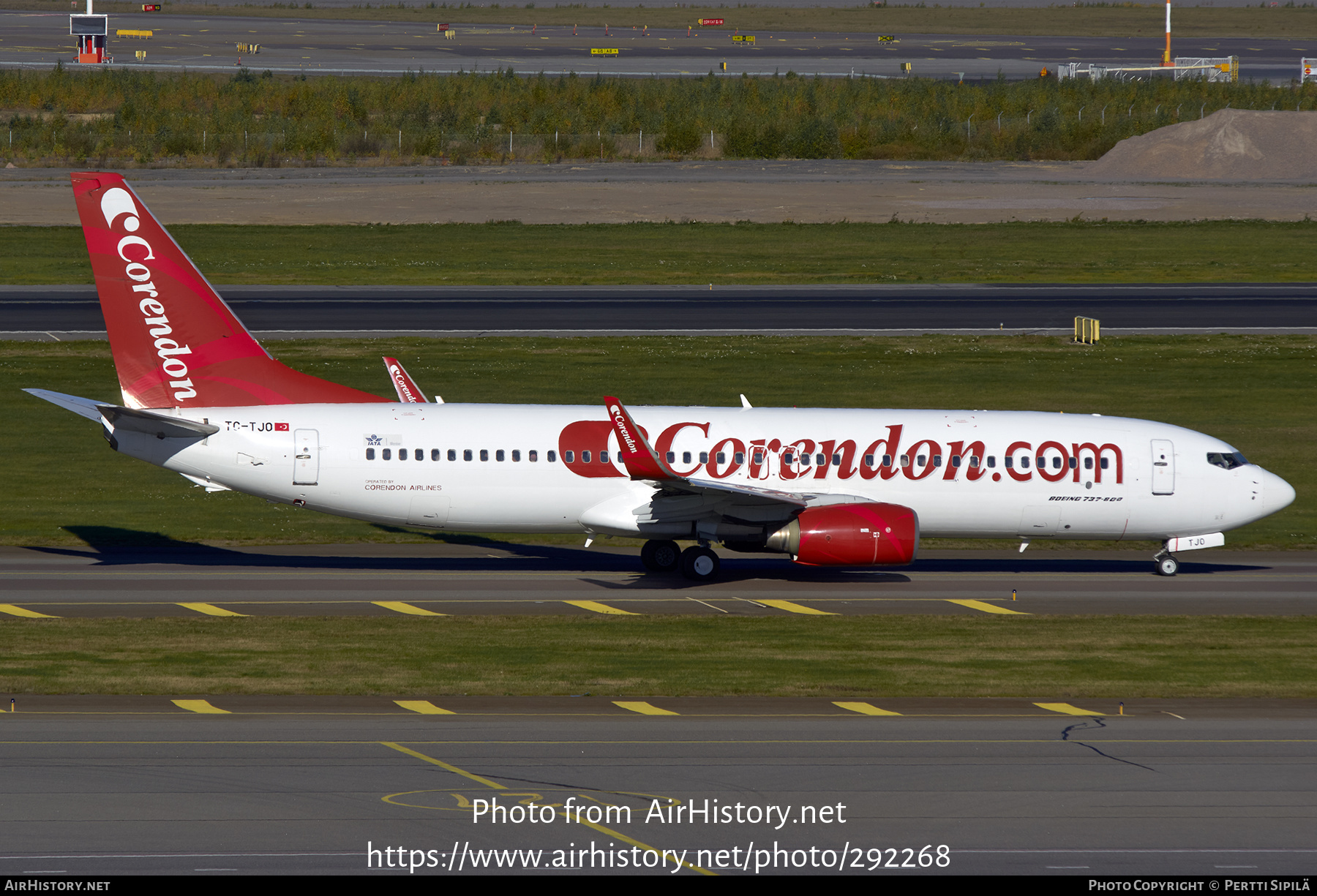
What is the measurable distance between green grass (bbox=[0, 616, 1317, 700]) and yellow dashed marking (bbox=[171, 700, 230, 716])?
1.63 feet

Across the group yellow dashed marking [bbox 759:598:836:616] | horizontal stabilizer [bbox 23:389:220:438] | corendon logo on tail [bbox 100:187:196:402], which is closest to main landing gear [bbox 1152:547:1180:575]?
yellow dashed marking [bbox 759:598:836:616]

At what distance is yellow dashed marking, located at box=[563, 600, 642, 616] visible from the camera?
30.5 metres

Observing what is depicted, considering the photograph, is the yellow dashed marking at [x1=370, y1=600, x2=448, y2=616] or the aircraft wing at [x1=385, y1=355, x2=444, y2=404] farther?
the aircraft wing at [x1=385, y1=355, x2=444, y2=404]

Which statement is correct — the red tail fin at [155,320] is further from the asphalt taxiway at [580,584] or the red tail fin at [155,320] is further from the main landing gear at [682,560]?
the main landing gear at [682,560]

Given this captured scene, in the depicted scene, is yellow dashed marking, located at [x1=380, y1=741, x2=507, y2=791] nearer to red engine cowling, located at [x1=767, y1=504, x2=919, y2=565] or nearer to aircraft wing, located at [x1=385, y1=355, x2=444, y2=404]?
red engine cowling, located at [x1=767, y1=504, x2=919, y2=565]

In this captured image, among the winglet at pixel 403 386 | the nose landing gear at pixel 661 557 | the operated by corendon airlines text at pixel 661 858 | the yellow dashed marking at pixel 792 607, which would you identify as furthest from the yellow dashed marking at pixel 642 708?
the winglet at pixel 403 386

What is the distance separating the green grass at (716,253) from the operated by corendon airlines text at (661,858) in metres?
58.2

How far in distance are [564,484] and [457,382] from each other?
2109cm

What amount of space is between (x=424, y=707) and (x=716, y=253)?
198 ft

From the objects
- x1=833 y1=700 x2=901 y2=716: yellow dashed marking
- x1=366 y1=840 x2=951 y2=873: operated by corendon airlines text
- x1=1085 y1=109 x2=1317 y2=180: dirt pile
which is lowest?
x1=833 y1=700 x2=901 y2=716: yellow dashed marking

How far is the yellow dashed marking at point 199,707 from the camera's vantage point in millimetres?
23156

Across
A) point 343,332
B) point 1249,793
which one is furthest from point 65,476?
point 1249,793

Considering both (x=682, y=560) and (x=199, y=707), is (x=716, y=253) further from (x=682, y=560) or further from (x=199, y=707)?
(x=199, y=707)

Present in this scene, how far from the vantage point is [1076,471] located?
34.0 meters
